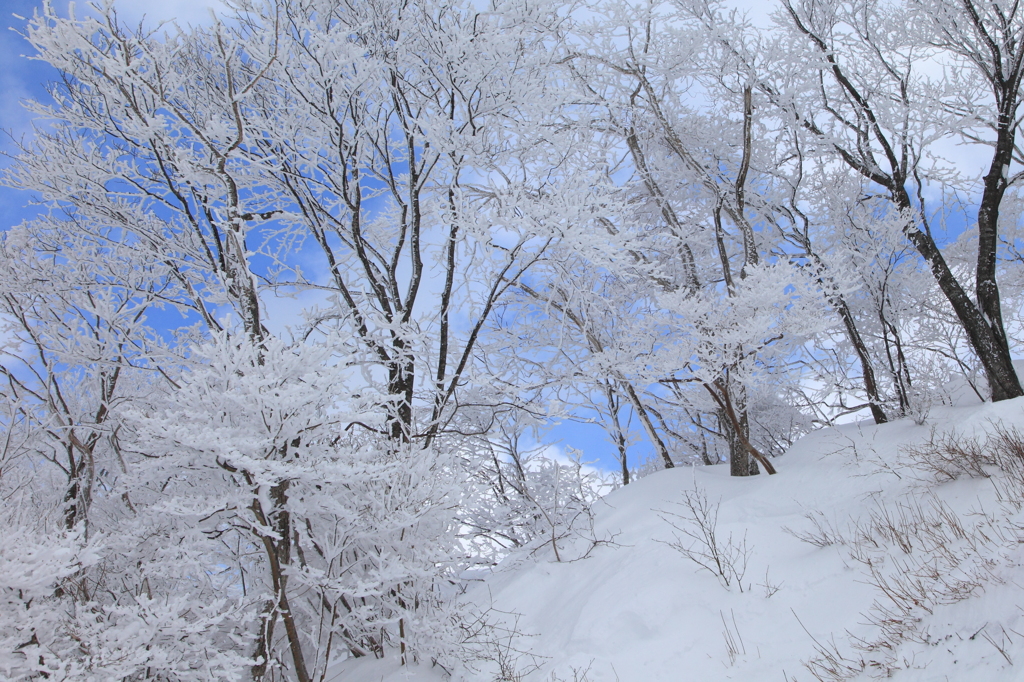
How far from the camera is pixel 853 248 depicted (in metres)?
9.26

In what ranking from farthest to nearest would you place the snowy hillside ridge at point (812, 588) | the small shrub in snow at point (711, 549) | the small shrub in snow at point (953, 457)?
the small shrub in snow at point (953, 457) → the small shrub in snow at point (711, 549) → the snowy hillside ridge at point (812, 588)

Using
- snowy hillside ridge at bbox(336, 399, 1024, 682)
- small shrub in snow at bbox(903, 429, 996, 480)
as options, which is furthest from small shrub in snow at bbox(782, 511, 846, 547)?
small shrub in snow at bbox(903, 429, 996, 480)

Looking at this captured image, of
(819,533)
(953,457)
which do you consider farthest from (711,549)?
(953,457)

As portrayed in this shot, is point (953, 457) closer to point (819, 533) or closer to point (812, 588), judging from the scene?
point (819, 533)

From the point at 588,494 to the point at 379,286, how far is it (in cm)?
516

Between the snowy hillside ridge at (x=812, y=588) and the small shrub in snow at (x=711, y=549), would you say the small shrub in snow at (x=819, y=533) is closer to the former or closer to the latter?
the snowy hillside ridge at (x=812, y=588)

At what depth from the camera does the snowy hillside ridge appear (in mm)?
3580

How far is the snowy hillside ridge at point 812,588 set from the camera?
3.58m

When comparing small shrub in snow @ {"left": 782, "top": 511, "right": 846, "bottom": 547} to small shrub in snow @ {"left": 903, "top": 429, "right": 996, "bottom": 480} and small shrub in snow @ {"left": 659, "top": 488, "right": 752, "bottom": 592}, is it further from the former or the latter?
small shrub in snow @ {"left": 903, "top": 429, "right": 996, "bottom": 480}

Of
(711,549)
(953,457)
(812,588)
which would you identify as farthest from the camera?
(953,457)

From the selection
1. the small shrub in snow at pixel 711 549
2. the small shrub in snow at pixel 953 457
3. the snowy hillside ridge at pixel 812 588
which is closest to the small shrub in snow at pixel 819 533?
the snowy hillside ridge at pixel 812 588

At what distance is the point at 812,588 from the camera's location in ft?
15.3

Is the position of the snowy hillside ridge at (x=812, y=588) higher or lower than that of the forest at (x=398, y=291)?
lower

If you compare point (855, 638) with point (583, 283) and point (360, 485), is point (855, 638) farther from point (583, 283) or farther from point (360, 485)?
point (583, 283)
